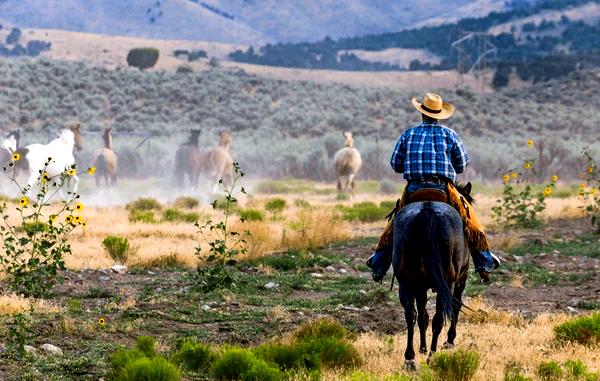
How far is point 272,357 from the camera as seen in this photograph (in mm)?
9133

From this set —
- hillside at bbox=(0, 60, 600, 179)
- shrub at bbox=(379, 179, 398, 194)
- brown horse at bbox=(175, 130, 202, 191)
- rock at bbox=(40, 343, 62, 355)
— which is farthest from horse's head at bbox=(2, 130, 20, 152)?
rock at bbox=(40, 343, 62, 355)

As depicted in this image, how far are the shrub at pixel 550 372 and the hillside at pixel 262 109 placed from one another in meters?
41.3

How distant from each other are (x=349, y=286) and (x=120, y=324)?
14.8ft

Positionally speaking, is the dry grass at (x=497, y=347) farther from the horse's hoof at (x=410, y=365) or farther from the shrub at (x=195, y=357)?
the shrub at (x=195, y=357)

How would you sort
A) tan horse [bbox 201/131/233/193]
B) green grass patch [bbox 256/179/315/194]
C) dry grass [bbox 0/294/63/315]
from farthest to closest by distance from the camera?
green grass patch [bbox 256/179/315/194]
tan horse [bbox 201/131/233/193]
dry grass [bbox 0/294/63/315]

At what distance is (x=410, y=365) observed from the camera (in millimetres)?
9055

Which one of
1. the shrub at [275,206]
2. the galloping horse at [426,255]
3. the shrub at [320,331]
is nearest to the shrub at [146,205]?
the shrub at [275,206]

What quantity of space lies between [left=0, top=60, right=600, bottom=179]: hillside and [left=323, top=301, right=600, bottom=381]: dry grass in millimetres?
38700

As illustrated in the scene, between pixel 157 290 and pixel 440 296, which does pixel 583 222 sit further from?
pixel 440 296

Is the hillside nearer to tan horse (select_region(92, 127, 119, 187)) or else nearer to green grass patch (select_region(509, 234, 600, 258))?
tan horse (select_region(92, 127, 119, 187))

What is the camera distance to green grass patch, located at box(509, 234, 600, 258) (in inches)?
725

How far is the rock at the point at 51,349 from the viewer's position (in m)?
9.46

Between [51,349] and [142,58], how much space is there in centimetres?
8631

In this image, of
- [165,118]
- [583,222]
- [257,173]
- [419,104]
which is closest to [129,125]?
[165,118]
